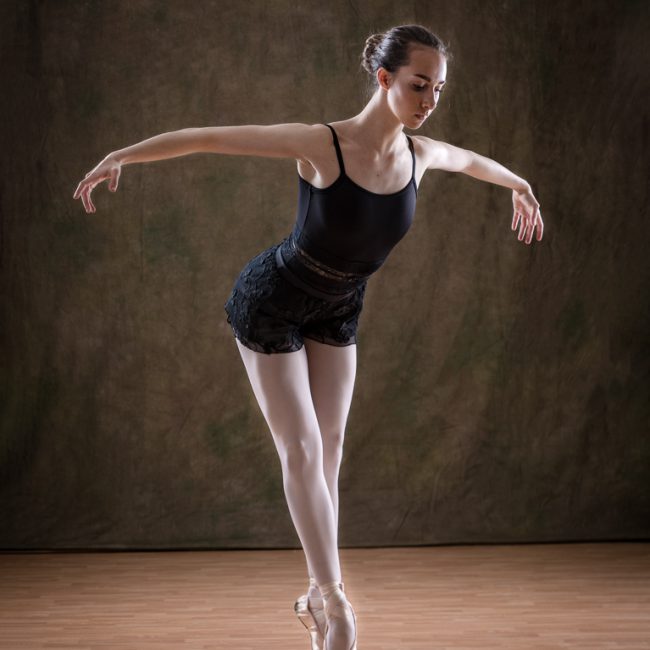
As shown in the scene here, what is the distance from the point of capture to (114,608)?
3717mm

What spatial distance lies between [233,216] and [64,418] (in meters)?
1.26

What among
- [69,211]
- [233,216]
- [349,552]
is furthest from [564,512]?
[69,211]

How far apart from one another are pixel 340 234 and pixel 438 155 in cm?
48

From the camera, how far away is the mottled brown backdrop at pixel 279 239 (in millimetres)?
4582

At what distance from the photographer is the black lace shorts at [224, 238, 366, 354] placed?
8.63 feet

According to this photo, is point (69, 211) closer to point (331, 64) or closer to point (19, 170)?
point (19, 170)

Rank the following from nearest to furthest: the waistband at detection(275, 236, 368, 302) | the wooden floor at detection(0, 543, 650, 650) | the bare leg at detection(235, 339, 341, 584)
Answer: the bare leg at detection(235, 339, 341, 584) → the waistband at detection(275, 236, 368, 302) → the wooden floor at detection(0, 543, 650, 650)

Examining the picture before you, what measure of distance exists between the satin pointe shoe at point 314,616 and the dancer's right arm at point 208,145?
1194 millimetres

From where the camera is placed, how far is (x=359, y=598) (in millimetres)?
3865

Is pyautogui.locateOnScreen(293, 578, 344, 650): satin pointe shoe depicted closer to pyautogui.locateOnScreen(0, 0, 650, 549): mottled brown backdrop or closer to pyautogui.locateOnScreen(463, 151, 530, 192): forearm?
pyautogui.locateOnScreen(463, 151, 530, 192): forearm

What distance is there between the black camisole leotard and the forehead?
0.27 m

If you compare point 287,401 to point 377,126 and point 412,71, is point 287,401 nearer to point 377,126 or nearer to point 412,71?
point 377,126

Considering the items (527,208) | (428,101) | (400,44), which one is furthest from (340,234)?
(527,208)

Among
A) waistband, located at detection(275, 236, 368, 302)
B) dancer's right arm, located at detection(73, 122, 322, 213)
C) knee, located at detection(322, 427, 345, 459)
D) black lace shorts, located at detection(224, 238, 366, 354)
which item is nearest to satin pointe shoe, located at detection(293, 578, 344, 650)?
knee, located at detection(322, 427, 345, 459)
